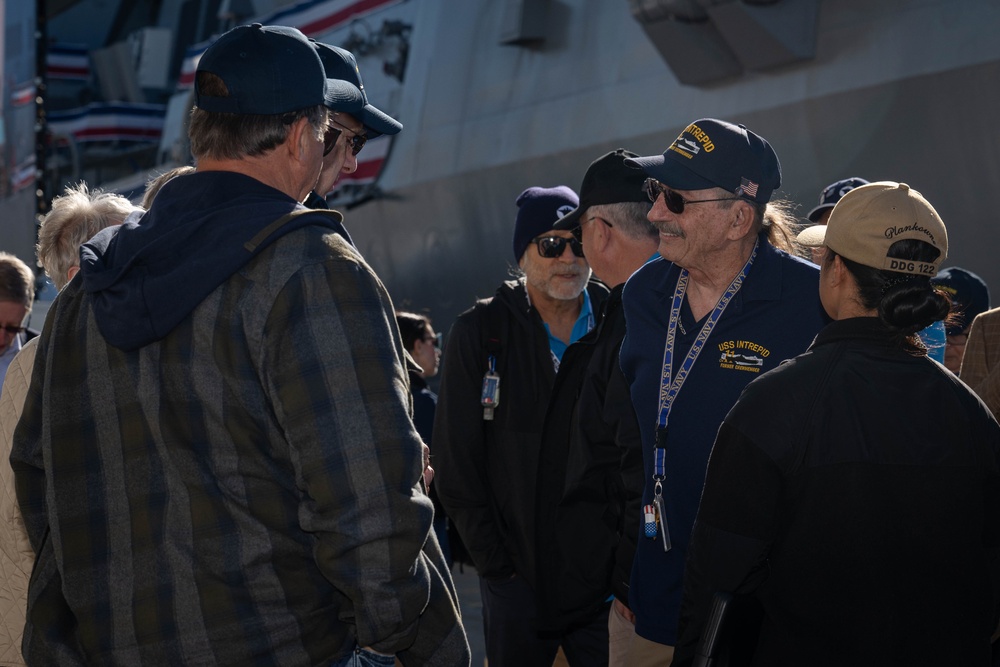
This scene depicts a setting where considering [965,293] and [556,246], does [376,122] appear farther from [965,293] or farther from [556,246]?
[965,293]

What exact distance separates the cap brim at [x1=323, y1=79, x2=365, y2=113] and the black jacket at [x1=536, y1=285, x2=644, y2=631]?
1.15m

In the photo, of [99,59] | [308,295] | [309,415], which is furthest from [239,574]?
[99,59]

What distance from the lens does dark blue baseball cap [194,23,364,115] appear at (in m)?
1.77

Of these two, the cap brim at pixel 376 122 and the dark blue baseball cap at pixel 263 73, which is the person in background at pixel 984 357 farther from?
the dark blue baseball cap at pixel 263 73

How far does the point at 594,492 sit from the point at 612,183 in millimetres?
913

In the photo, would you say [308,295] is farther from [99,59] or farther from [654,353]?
[99,59]

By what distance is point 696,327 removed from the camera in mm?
2686

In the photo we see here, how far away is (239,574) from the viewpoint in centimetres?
170

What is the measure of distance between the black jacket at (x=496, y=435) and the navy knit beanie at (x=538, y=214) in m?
0.23

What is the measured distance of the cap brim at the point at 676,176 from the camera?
2684 mm

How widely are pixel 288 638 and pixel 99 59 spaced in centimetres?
1917

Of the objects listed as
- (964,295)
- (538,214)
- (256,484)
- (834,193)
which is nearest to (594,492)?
(538,214)

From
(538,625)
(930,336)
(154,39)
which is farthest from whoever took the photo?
(154,39)

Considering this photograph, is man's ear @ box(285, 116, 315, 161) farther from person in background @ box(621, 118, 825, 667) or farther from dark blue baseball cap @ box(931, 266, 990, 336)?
dark blue baseball cap @ box(931, 266, 990, 336)
